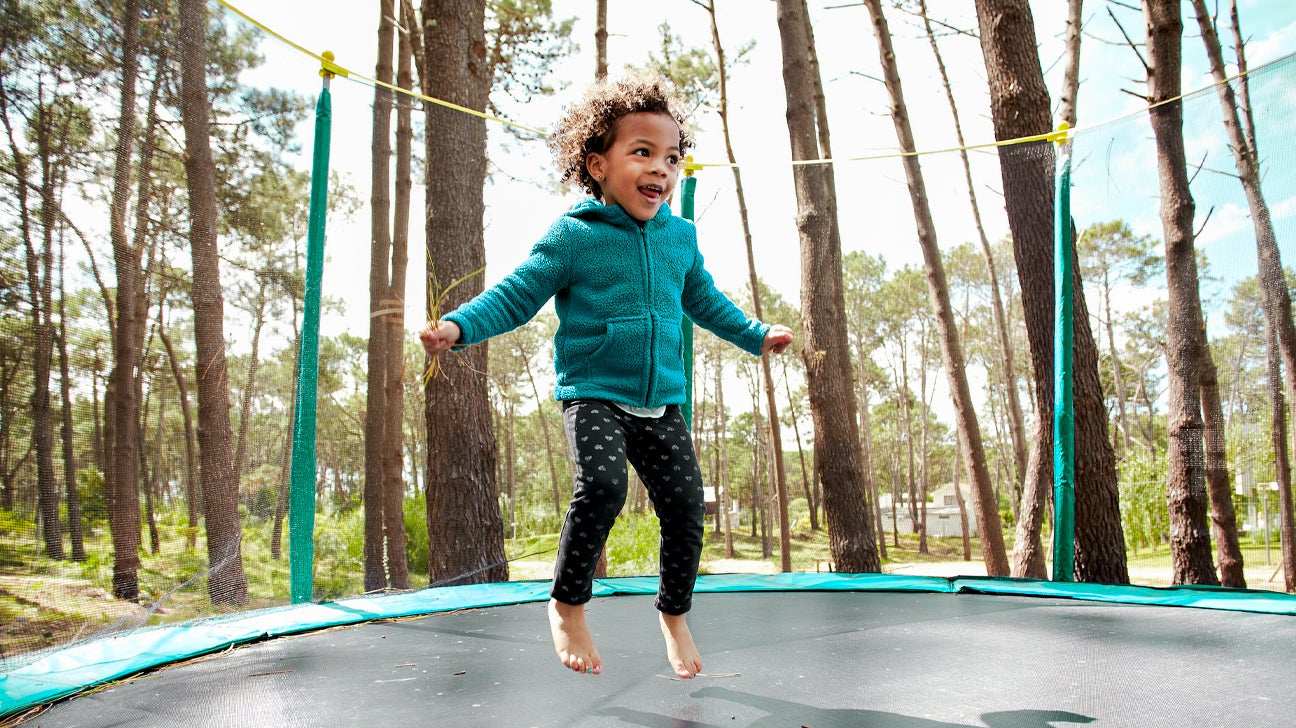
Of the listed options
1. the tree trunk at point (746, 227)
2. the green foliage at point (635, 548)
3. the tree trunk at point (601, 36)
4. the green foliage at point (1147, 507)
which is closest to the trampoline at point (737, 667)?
the green foliage at point (1147, 507)

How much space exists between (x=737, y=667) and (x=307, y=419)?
1.19 meters

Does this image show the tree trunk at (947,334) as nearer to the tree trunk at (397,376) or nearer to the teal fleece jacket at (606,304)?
the tree trunk at (397,376)

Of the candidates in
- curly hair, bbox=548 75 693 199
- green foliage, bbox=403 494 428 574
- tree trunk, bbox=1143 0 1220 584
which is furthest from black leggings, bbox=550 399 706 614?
green foliage, bbox=403 494 428 574

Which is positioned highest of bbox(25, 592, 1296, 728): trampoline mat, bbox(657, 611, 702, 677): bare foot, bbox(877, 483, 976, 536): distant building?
bbox(657, 611, 702, 677): bare foot

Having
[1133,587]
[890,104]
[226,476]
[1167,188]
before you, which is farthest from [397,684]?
[890,104]

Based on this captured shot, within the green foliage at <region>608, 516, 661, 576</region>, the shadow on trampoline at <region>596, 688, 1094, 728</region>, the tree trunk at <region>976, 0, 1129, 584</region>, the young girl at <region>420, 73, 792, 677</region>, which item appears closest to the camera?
the shadow on trampoline at <region>596, 688, 1094, 728</region>

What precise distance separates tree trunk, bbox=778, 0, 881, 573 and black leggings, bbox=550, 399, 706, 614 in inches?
102

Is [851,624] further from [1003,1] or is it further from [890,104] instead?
[890,104]

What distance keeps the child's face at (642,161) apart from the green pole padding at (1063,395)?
60.7 inches

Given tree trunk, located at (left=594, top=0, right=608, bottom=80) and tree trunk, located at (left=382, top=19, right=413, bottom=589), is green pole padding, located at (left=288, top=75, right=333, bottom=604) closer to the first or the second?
tree trunk, located at (left=382, top=19, right=413, bottom=589)

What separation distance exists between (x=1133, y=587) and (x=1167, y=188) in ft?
3.89

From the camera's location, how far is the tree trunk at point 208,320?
5.91ft

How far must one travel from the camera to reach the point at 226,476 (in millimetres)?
1817

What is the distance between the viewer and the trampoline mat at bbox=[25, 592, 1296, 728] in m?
1.07
